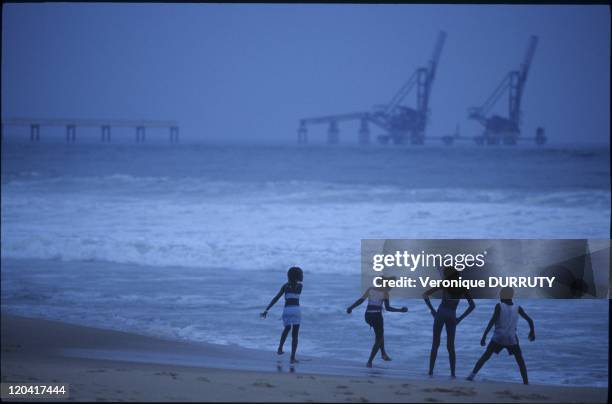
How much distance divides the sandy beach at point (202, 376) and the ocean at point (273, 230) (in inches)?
29.1

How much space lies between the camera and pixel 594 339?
8.57 meters

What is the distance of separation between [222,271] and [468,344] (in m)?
6.59

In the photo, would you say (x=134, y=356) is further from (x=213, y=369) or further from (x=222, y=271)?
(x=222, y=271)

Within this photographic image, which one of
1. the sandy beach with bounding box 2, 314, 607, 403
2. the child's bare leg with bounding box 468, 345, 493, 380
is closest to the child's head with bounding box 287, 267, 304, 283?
the sandy beach with bounding box 2, 314, 607, 403

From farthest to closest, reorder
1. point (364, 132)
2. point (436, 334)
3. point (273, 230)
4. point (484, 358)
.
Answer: point (364, 132)
point (273, 230)
point (436, 334)
point (484, 358)

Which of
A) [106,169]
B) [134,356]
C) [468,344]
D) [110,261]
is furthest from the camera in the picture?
[106,169]

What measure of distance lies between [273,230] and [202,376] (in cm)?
1425

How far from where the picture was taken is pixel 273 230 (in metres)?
20.2

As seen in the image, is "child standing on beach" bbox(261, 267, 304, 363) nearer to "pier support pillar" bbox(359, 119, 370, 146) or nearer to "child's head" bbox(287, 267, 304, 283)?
"child's head" bbox(287, 267, 304, 283)

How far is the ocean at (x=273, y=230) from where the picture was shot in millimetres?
8883

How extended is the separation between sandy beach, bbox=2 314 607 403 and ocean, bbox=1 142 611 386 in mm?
738

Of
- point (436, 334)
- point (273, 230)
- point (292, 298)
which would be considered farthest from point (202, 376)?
point (273, 230)

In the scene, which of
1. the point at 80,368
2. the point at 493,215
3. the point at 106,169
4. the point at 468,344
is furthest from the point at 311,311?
the point at 106,169

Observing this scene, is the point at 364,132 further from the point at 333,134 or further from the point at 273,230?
the point at 273,230
